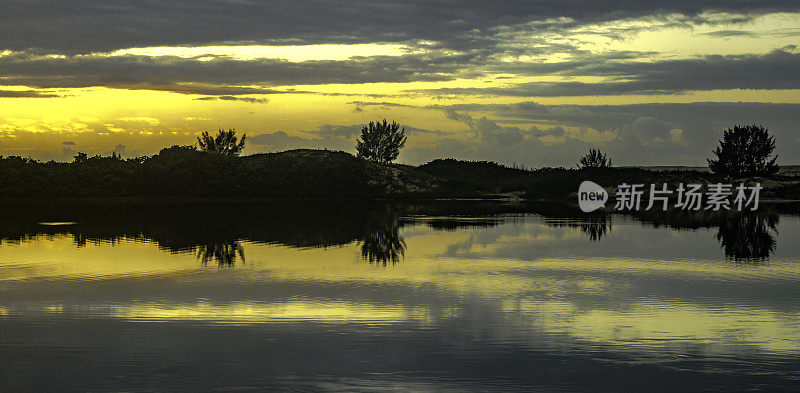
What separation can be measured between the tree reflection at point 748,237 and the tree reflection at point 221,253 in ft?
57.5

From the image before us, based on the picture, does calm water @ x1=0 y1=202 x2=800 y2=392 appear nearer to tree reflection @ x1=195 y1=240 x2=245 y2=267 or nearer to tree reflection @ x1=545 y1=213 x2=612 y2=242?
tree reflection @ x1=195 y1=240 x2=245 y2=267

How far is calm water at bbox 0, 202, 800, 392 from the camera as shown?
39.2 feet

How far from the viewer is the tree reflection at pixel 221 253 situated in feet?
88.2

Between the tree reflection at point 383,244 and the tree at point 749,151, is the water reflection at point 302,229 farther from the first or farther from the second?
the tree at point 749,151

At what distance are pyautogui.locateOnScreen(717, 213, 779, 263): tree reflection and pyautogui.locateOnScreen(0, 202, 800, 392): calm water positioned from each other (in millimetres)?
249

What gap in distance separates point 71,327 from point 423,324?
22.3ft

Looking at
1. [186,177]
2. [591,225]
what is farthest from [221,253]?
[186,177]

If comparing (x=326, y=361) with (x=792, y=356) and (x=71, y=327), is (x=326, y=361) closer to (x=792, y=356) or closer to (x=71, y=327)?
(x=71, y=327)

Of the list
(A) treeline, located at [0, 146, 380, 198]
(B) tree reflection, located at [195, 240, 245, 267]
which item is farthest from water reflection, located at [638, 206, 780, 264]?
(A) treeline, located at [0, 146, 380, 198]

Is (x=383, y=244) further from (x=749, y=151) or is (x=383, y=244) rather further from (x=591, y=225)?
(x=749, y=151)

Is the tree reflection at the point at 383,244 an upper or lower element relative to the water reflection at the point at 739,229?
lower

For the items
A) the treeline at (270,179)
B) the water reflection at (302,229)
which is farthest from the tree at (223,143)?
the water reflection at (302,229)

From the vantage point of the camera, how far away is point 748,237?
37.9 m

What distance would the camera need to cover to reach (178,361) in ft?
41.6
